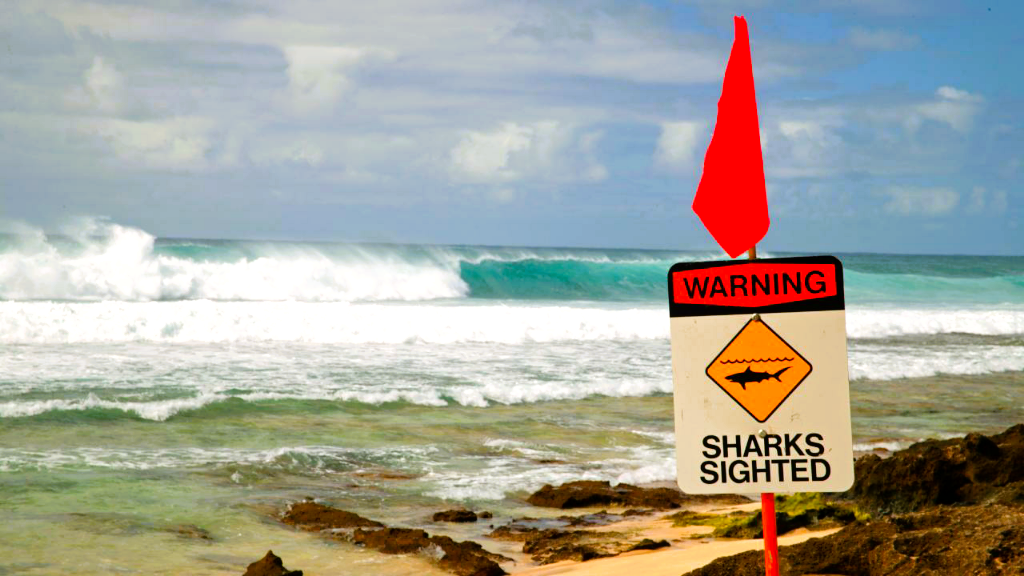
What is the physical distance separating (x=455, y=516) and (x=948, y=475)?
3.75 m

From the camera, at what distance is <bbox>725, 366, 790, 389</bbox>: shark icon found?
2.71m

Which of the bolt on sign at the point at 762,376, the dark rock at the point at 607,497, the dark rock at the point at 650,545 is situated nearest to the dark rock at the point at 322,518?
the dark rock at the point at 607,497

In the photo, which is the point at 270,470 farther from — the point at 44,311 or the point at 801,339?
the point at 44,311

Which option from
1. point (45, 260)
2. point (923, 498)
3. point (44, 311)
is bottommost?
point (923, 498)

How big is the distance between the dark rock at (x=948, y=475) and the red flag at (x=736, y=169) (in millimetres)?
3753

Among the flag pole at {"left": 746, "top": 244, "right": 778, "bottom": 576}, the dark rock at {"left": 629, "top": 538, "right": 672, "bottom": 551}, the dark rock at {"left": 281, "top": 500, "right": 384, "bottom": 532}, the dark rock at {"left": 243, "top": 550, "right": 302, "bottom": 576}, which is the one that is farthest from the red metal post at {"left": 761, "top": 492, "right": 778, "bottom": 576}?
the dark rock at {"left": 281, "top": 500, "right": 384, "bottom": 532}

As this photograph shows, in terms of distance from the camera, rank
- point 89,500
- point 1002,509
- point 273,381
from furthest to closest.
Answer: point 273,381
point 89,500
point 1002,509

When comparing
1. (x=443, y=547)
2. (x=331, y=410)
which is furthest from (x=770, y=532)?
(x=331, y=410)

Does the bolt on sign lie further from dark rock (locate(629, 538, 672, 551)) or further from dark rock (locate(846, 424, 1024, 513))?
dark rock (locate(629, 538, 672, 551))

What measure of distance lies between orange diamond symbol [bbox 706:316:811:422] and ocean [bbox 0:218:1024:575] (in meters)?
4.54

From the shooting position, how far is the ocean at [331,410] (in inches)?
314

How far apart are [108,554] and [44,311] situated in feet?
55.3

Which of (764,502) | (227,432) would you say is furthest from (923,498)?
(227,432)

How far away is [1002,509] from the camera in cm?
430
